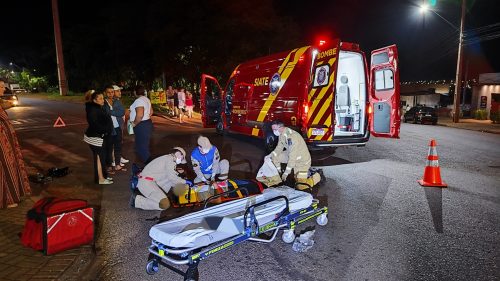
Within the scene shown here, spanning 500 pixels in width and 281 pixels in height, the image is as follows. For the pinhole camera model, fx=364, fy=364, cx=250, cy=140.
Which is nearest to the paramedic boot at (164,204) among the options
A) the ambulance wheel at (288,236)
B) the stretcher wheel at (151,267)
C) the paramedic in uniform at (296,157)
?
the stretcher wheel at (151,267)

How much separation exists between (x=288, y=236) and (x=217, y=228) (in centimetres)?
105

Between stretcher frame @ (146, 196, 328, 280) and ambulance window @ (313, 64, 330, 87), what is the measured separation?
418 centimetres

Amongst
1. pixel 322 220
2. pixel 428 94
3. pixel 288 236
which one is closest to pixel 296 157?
pixel 322 220

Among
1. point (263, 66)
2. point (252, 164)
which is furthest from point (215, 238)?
point (263, 66)

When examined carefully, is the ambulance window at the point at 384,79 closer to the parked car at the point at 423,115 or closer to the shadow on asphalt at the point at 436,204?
the shadow on asphalt at the point at 436,204

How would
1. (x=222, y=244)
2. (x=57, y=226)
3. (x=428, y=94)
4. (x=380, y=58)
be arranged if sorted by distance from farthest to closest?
(x=428, y=94) < (x=380, y=58) < (x=57, y=226) < (x=222, y=244)

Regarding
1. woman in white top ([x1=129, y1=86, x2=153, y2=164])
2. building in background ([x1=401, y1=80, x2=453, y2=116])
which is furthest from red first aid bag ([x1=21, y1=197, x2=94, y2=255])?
building in background ([x1=401, y1=80, x2=453, y2=116])

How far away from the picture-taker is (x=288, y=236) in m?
4.13

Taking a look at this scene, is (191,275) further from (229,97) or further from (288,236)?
(229,97)

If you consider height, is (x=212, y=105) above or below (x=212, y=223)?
above

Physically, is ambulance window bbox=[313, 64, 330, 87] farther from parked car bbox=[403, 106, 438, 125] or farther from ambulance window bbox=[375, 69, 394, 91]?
parked car bbox=[403, 106, 438, 125]

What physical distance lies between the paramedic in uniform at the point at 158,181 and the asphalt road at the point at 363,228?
0.16m

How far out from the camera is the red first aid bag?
3746 millimetres

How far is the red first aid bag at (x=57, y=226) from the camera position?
375 centimetres
